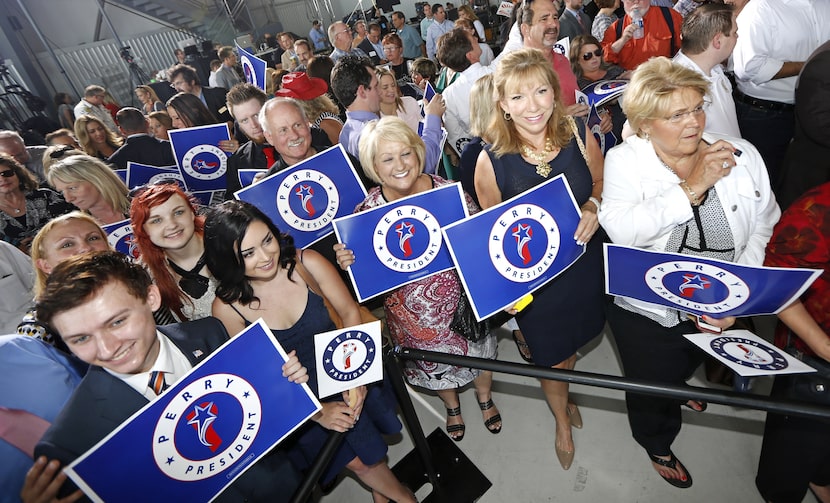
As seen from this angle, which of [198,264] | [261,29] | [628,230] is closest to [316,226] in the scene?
[198,264]

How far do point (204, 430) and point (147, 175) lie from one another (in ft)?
11.1

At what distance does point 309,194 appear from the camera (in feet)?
8.55

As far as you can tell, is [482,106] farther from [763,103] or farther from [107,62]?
[107,62]

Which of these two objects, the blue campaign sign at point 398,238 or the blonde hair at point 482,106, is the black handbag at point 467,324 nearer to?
the blue campaign sign at point 398,238

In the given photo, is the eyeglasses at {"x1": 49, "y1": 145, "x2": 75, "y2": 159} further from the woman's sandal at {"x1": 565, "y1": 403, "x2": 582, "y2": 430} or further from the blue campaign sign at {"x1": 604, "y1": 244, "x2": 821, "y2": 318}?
the woman's sandal at {"x1": 565, "y1": 403, "x2": 582, "y2": 430}

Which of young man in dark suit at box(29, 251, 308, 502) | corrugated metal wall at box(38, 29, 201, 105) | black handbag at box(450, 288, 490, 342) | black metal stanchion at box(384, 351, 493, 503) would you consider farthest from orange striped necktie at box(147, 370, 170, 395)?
corrugated metal wall at box(38, 29, 201, 105)

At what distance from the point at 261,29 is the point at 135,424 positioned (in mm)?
21499

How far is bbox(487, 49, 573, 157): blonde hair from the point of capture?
191 centimetres

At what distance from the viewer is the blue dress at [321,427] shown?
6.09ft

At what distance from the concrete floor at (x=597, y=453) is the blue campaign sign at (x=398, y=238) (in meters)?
1.35

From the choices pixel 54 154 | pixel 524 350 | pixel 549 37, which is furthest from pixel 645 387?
pixel 54 154

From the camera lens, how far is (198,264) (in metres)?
2.16

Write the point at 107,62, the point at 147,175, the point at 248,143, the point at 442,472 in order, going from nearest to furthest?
1. the point at 442,472
2. the point at 248,143
3. the point at 147,175
4. the point at 107,62

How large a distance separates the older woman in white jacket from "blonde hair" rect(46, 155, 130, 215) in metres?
3.25
